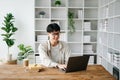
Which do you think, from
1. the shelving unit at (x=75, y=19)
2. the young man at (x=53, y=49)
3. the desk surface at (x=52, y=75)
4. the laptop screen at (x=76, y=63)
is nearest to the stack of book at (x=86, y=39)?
the shelving unit at (x=75, y=19)

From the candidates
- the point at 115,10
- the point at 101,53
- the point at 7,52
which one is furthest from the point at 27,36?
the point at 115,10

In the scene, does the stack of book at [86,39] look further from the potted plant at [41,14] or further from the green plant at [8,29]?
the green plant at [8,29]

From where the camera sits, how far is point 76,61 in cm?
233

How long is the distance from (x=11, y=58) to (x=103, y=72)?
3653 mm

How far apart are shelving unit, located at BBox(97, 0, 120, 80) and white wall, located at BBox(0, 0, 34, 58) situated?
1963 mm

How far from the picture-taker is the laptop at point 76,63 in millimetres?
2299

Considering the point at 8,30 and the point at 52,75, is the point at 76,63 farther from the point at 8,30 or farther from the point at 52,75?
the point at 8,30

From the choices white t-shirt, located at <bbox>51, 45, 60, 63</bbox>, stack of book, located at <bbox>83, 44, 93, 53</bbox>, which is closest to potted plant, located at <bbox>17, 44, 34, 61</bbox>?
stack of book, located at <bbox>83, 44, 93, 53</bbox>

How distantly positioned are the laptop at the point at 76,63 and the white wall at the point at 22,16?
351 centimetres

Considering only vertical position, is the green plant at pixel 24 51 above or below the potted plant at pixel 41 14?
below

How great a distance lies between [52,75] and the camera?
226 centimetres

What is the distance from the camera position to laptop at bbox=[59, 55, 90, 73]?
2.30 m

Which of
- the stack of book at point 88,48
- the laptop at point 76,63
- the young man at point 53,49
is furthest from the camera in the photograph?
the stack of book at point 88,48

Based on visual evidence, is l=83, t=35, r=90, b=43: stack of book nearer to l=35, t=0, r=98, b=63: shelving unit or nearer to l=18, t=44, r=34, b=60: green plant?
l=35, t=0, r=98, b=63: shelving unit
